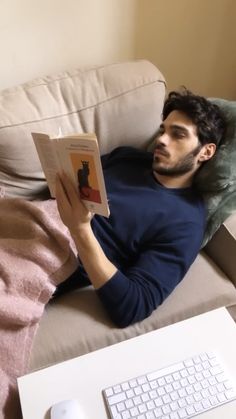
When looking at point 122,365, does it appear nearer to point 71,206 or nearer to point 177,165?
point 71,206

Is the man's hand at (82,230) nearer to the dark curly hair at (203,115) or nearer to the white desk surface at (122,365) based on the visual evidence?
the white desk surface at (122,365)

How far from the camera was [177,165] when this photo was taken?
1.31 m

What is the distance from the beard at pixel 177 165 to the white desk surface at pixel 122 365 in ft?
1.69

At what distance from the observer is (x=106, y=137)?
141cm

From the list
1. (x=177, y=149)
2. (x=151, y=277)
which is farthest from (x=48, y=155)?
(x=177, y=149)

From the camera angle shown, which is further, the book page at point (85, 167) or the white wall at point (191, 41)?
the white wall at point (191, 41)

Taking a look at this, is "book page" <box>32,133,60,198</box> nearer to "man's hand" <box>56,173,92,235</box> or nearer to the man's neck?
"man's hand" <box>56,173,92,235</box>

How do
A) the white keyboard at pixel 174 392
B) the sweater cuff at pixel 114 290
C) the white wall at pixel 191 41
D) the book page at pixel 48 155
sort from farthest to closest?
the white wall at pixel 191 41
the sweater cuff at pixel 114 290
the book page at pixel 48 155
the white keyboard at pixel 174 392

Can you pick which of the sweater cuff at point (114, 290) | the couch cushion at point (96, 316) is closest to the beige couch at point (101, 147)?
the couch cushion at point (96, 316)

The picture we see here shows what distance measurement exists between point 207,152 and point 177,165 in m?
0.13

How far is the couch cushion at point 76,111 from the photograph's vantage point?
1248mm

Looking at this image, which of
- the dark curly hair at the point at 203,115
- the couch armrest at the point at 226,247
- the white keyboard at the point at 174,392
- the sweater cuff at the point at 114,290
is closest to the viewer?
the white keyboard at the point at 174,392

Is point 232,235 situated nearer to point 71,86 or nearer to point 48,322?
point 48,322

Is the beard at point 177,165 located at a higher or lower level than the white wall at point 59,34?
lower
